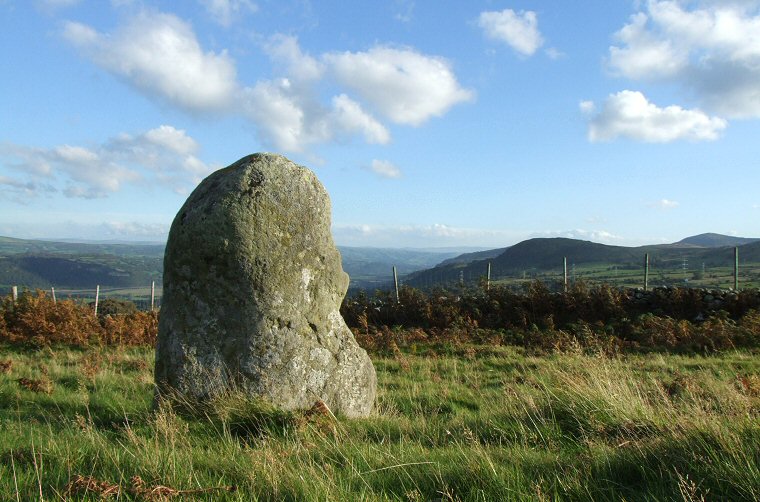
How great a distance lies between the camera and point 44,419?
6.52 m

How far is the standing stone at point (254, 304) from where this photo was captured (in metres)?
6.62

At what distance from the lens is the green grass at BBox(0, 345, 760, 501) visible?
352 centimetres

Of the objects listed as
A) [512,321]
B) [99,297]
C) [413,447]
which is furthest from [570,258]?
[413,447]

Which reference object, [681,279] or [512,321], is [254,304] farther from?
[681,279]

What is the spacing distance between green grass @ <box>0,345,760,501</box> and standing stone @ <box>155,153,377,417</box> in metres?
0.49

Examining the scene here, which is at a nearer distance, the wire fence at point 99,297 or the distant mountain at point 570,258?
the wire fence at point 99,297

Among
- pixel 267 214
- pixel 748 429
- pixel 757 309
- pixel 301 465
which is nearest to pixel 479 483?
pixel 301 465

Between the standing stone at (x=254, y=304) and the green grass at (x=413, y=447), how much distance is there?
485 mm

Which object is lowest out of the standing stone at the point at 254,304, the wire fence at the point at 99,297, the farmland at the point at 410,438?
the wire fence at the point at 99,297

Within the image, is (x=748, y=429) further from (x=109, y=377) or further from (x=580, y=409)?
(x=109, y=377)

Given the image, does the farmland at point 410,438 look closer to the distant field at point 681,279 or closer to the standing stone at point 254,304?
the standing stone at point 254,304

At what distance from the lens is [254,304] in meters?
6.68

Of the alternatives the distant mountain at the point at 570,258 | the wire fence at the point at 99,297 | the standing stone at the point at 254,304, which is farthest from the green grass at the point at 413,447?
the distant mountain at the point at 570,258

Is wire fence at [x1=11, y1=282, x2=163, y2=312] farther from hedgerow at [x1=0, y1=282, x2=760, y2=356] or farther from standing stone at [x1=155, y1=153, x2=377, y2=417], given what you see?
hedgerow at [x1=0, y1=282, x2=760, y2=356]
